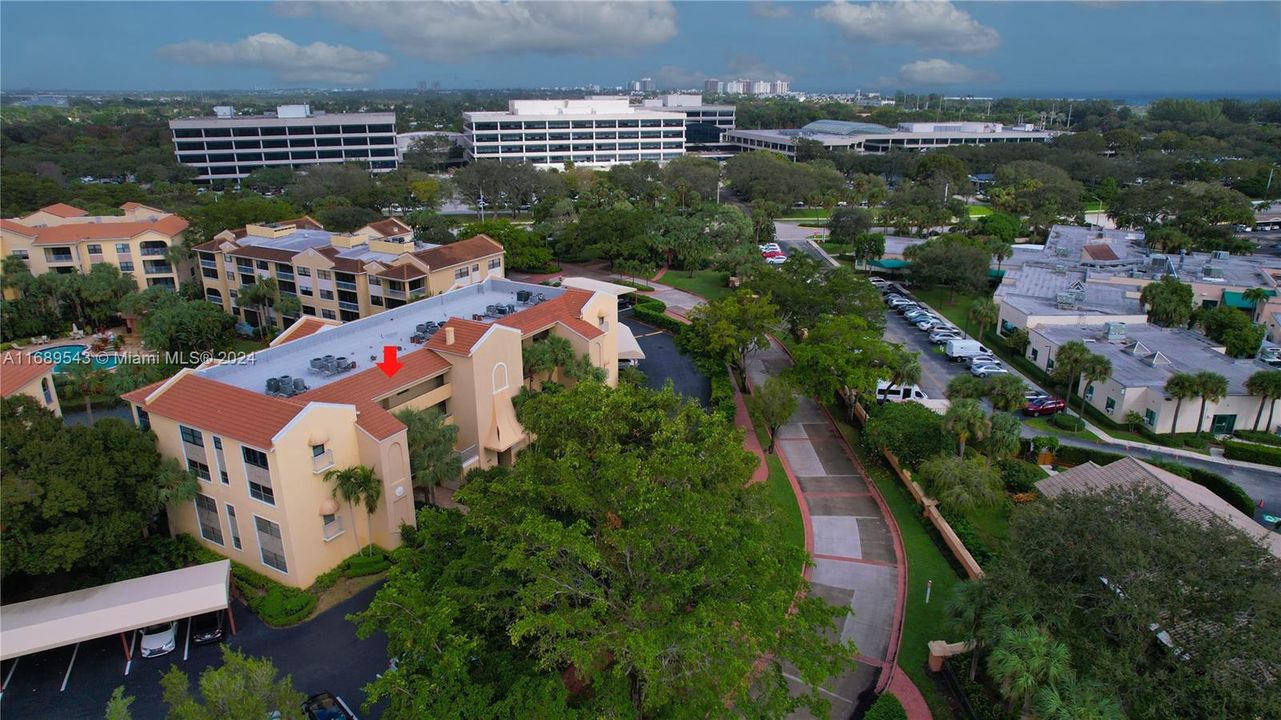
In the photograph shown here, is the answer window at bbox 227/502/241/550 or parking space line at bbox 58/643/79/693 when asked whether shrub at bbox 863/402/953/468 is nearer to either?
window at bbox 227/502/241/550

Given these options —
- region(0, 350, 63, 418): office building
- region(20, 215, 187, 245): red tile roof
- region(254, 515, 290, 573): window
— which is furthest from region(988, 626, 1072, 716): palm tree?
region(20, 215, 187, 245): red tile roof

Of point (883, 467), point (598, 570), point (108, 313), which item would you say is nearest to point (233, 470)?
point (598, 570)

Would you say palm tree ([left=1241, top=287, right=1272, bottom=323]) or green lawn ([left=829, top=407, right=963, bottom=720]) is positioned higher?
palm tree ([left=1241, top=287, right=1272, bottom=323])

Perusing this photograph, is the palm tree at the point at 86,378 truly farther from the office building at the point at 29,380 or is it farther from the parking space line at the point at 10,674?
the parking space line at the point at 10,674

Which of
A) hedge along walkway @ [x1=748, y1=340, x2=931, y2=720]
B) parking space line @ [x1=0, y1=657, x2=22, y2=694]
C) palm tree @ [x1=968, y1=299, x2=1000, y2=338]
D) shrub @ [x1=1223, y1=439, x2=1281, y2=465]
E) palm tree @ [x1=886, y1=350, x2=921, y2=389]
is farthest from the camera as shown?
palm tree @ [x1=968, y1=299, x2=1000, y2=338]

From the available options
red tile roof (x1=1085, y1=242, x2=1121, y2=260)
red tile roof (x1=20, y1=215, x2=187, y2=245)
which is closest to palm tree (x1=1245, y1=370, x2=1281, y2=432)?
red tile roof (x1=1085, y1=242, x2=1121, y2=260)

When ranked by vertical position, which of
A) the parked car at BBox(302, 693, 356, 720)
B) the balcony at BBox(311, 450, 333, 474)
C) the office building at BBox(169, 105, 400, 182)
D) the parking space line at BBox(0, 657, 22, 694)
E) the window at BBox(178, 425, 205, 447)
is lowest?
the parking space line at BBox(0, 657, 22, 694)

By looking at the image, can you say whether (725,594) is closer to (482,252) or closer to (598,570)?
(598,570)

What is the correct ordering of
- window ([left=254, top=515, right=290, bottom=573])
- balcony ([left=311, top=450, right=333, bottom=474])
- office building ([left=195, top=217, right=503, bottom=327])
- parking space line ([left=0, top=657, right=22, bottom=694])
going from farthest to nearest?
office building ([left=195, top=217, right=503, bottom=327]) → window ([left=254, top=515, right=290, bottom=573]) → balcony ([left=311, top=450, right=333, bottom=474]) → parking space line ([left=0, top=657, right=22, bottom=694])

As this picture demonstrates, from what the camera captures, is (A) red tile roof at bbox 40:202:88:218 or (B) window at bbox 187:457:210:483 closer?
(B) window at bbox 187:457:210:483
